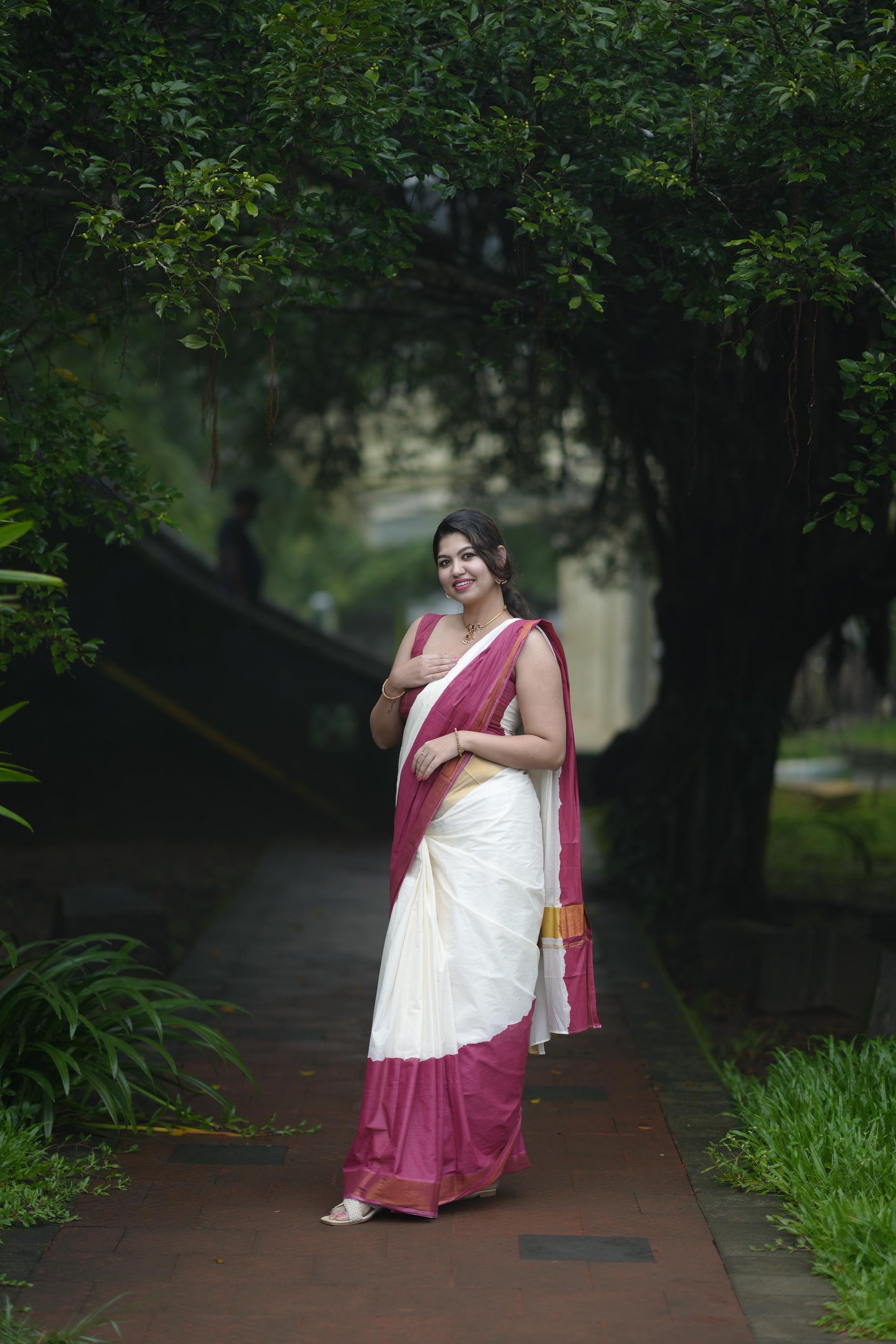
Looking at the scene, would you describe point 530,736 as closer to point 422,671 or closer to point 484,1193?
point 422,671

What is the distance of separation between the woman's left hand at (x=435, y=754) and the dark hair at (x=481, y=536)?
1.72 feet

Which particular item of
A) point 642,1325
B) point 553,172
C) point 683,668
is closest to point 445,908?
point 642,1325

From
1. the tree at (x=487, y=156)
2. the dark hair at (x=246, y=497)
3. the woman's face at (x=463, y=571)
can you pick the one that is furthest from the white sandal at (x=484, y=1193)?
the dark hair at (x=246, y=497)

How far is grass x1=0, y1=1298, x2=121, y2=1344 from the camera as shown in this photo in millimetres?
2969

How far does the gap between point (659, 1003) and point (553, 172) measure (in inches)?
154

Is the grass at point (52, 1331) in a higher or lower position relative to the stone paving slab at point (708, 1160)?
lower

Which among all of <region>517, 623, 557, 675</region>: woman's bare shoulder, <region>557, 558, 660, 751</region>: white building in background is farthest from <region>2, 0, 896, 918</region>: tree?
<region>557, 558, 660, 751</region>: white building in background

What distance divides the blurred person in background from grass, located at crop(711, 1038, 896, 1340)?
7.99 meters

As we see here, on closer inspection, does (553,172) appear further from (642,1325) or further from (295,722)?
(295,722)

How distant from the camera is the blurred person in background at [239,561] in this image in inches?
471

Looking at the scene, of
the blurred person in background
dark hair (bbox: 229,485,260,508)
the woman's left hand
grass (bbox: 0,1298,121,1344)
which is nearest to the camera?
grass (bbox: 0,1298,121,1344)

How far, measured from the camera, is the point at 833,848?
38.3 ft

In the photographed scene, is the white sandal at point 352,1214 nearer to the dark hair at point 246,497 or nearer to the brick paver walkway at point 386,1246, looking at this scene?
the brick paver walkway at point 386,1246

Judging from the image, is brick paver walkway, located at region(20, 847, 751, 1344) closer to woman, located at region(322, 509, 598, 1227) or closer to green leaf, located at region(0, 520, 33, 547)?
woman, located at region(322, 509, 598, 1227)
